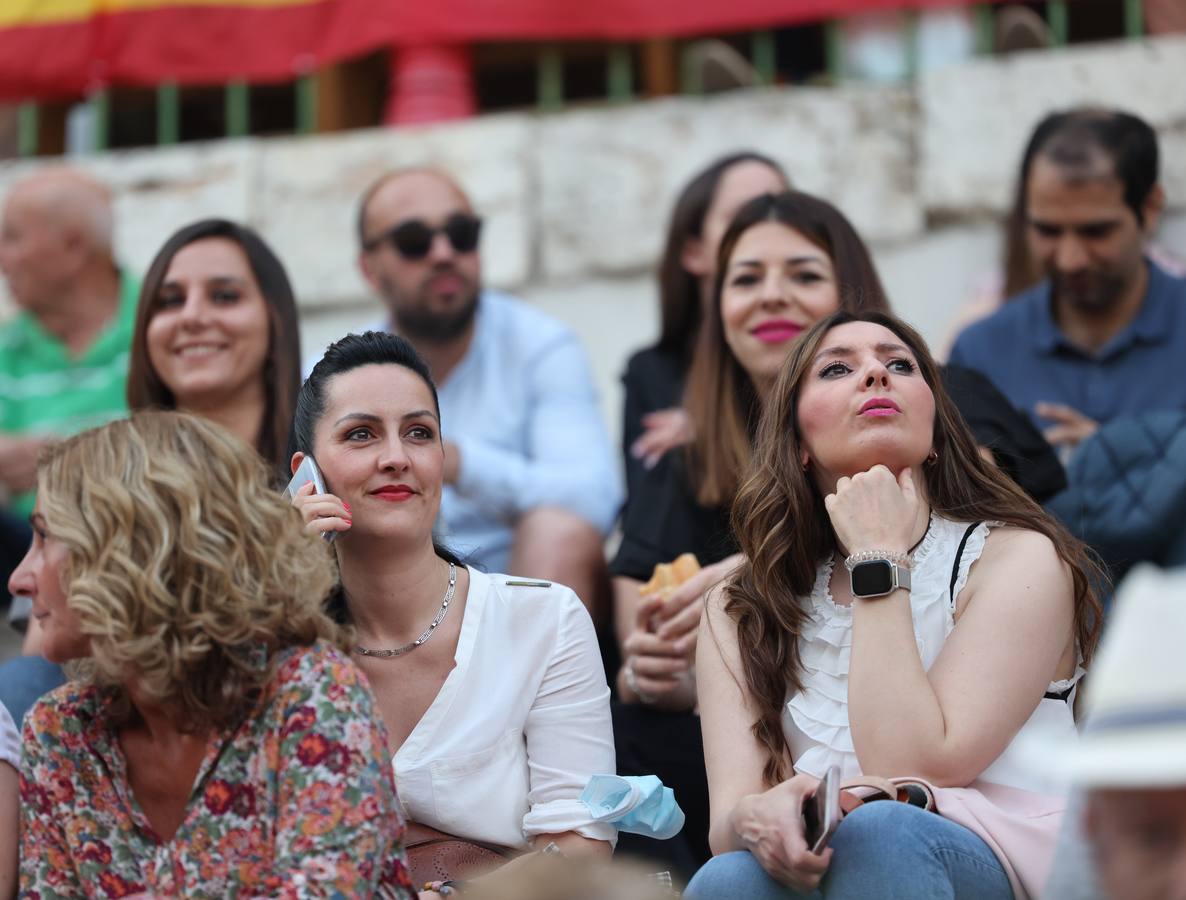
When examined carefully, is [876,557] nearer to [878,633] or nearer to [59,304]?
[878,633]

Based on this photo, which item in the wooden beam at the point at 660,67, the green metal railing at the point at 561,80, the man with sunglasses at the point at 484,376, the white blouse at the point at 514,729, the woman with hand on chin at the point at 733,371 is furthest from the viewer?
the wooden beam at the point at 660,67

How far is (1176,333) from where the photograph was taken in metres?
4.38

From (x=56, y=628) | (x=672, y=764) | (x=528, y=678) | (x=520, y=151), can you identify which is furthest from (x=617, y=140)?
(x=56, y=628)

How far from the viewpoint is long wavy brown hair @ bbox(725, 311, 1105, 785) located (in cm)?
293

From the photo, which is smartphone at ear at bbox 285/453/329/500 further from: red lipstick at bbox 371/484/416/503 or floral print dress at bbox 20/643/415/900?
floral print dress at bbox 20/643/415/900

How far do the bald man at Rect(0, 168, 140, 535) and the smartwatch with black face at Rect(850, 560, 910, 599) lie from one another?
9.49ft

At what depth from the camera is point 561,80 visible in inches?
243

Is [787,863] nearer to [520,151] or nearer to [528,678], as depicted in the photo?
[528,678]

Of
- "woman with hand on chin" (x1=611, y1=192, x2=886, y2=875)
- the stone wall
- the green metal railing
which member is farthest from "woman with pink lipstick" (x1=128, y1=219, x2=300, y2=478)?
the green metal railing

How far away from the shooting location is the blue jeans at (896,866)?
249 cm

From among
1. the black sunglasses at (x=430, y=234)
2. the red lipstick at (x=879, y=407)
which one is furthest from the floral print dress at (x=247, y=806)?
the black sunglasses at (x=430, y=234)

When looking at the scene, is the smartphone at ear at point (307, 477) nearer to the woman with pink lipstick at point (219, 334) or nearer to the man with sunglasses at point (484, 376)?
the woman with pink lipstick at point (219, 334)

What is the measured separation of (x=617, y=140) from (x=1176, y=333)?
206 centimetres

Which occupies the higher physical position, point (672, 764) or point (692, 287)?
point (692, 287)
